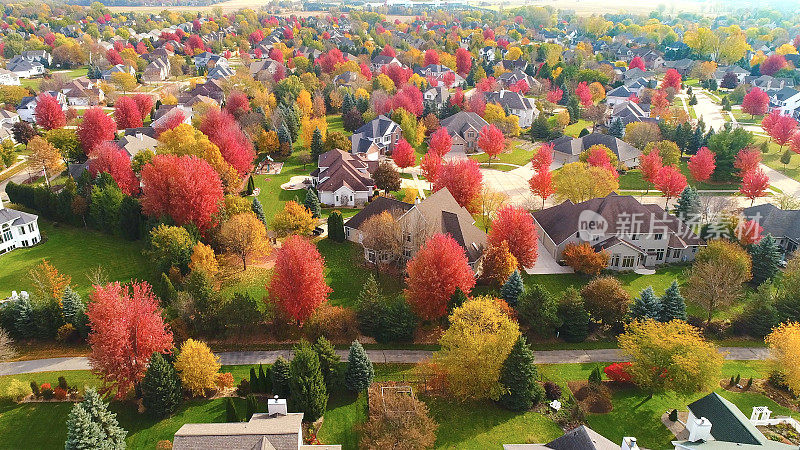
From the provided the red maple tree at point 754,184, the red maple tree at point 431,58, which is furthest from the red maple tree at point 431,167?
the red maple tree at point 431,58

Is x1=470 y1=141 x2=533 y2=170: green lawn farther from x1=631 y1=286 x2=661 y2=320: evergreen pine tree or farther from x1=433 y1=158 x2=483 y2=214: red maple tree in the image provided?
x1=631 y1=286 x2=661 y2=320: evergreen pine tree

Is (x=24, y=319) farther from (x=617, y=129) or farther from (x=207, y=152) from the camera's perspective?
(x=617, y=129)

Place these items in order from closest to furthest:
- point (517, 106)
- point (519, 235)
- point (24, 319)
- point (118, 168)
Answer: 1. point (24, 319)
2. point (519, 235)
3. point (118, 168)
4. point (517, 106)

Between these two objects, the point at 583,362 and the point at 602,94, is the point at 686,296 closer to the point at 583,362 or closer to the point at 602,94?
the point at 583,362

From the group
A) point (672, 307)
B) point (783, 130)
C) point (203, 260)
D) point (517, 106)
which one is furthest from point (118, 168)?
point (783, 130)

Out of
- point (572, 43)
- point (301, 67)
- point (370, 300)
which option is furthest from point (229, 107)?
point (572, 43)
